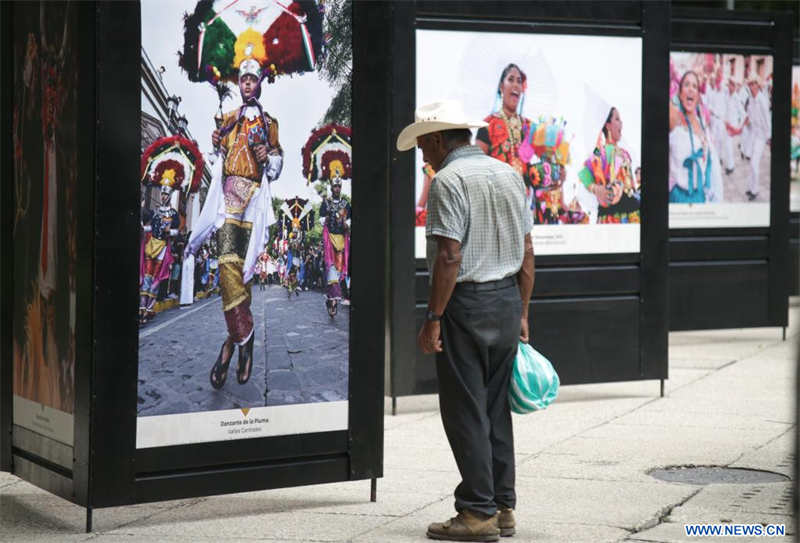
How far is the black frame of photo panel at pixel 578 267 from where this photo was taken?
32.2 feet

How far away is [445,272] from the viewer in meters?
6.00

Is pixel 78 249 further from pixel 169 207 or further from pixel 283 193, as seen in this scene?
pixel 283 193

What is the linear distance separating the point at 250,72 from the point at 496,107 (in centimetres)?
384

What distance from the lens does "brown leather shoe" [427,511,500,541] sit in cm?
607

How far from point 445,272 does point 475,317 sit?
25cm

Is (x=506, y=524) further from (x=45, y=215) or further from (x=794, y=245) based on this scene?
(x=794, y=245)

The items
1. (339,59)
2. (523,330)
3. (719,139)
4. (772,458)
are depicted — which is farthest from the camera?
(719,139)

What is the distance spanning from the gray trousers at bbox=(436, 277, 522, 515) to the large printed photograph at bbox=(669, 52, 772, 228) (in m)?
7.86

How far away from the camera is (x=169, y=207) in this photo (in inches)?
250

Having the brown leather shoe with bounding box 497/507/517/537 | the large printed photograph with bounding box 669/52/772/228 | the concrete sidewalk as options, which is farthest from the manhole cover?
the large printed photograph with bounding box 669/52/772/228

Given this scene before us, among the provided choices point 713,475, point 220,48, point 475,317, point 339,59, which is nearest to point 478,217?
point 475,317

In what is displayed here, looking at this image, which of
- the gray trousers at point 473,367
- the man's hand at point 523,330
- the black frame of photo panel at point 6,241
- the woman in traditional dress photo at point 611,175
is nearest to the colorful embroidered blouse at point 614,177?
the woman in traditional dress photo at point 611,175

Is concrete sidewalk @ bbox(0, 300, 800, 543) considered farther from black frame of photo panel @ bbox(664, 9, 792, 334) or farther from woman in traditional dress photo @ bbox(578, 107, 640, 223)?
black frame of photo panel @ bbox(664, 9, 792, 334)

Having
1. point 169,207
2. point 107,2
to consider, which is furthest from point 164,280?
point 107,2
